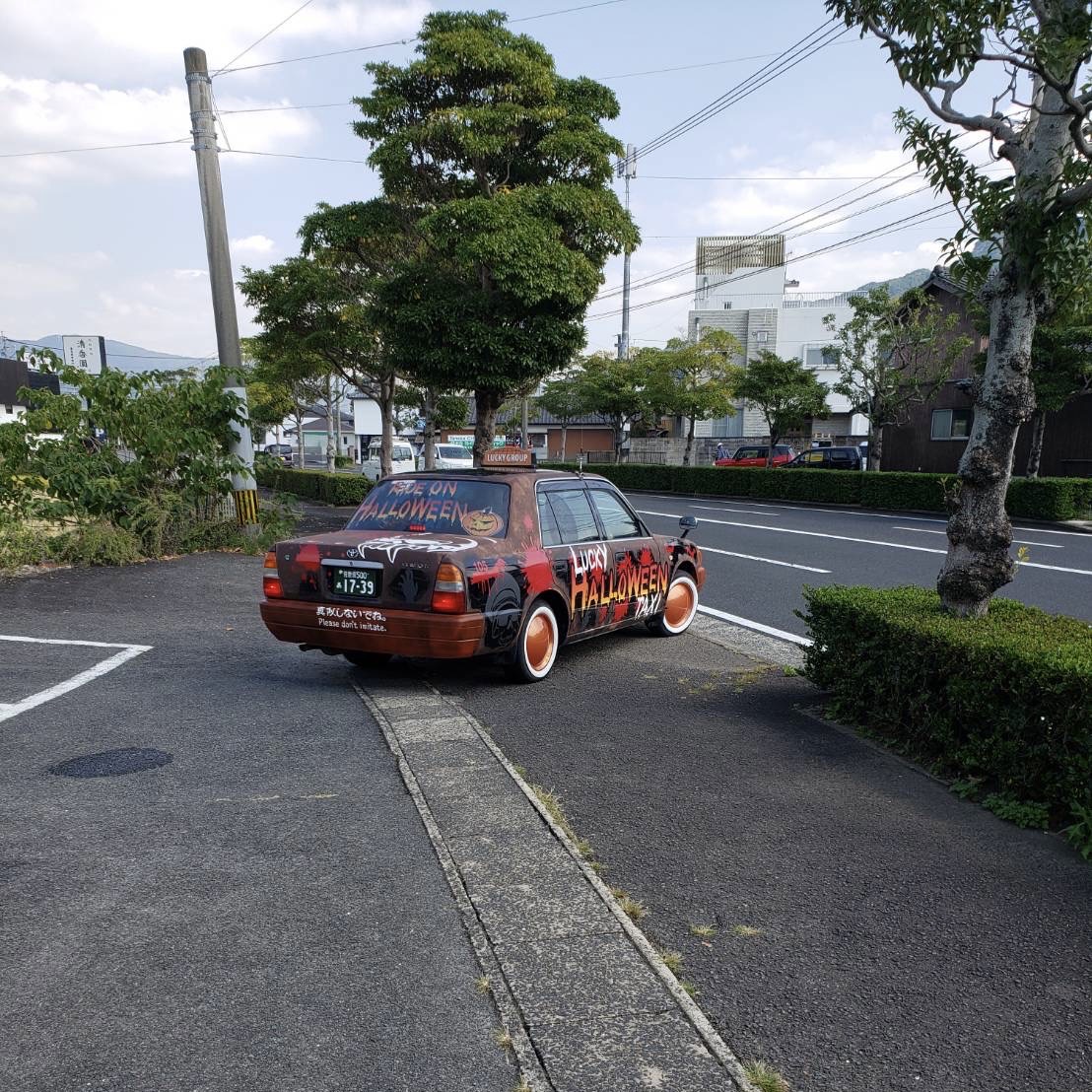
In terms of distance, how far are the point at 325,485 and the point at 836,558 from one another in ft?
49.3

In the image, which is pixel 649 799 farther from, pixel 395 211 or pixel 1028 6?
pixel 395 211

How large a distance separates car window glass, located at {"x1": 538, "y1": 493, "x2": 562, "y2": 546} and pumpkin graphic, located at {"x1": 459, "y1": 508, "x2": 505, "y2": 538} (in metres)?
0.35

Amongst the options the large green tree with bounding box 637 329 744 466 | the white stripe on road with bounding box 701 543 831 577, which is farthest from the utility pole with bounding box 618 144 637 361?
the white stripe on road with bounding box 701 543 831 577

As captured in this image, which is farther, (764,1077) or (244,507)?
(244,507)

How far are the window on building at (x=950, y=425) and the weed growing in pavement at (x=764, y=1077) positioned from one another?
3323 centimetres


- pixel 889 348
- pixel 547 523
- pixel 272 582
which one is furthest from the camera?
pixel 889 348

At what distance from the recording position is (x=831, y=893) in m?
3.29

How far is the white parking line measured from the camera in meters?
5.52

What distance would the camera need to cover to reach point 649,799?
417 cm

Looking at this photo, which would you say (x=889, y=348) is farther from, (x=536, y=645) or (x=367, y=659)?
(x=367, y=659)

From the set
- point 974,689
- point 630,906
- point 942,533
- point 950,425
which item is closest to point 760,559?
point 942,533

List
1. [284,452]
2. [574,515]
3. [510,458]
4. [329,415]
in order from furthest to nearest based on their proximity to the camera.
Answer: [284,452] → [329,415] → [510,458] → [574,515]

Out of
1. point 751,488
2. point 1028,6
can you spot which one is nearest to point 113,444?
point 1028,6

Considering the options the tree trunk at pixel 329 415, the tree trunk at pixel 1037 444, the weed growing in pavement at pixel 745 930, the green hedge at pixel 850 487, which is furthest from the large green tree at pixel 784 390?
the weed growing in pavement at pixel 745 930
